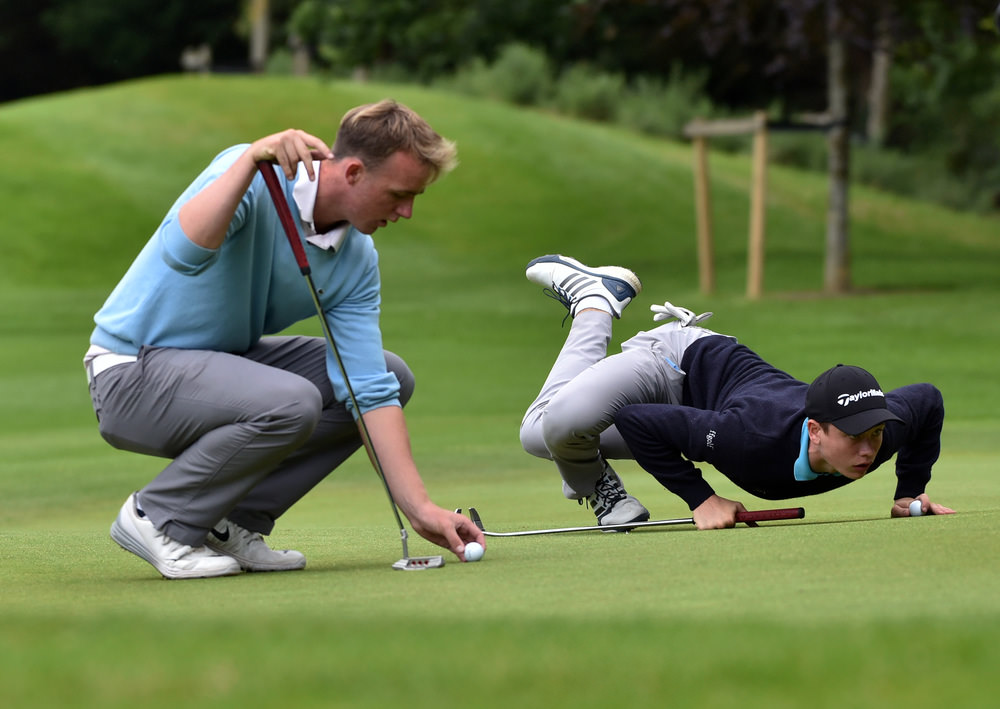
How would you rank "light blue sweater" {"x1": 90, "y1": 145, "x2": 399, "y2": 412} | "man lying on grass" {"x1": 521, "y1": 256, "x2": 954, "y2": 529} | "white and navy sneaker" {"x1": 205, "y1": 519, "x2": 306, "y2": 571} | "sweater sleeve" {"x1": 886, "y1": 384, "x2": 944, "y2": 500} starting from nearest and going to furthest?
1. "light blue sweater" {"x1": 90, "y1": 145, "x2": 399, "y2": 412}
2. "white and navy sneaker" {"x1": 205, "y1": 519, "x2": 306, "y2": 571}
3. "man lying on grass" {"x1": 521, "y1": 256, "x2": 954, "y2": 529}
4. "sweater sleeve" {"x1": 886, "y1": 384, "x2": 944, "y2": 500}

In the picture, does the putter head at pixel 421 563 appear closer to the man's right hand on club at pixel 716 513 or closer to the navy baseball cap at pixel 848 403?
the man's right hand on club at pixel 716 513

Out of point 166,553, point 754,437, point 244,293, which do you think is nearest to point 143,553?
point 166,553

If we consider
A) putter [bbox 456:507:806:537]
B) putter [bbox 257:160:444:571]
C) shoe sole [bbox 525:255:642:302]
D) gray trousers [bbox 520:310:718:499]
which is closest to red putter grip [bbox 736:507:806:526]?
putter [bbox 456:507:806:537]

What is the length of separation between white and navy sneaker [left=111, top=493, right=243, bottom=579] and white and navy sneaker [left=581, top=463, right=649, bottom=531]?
1.58 metres

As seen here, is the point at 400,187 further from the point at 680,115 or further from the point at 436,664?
the point at 680,115

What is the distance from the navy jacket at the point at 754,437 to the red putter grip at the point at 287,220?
1419mm

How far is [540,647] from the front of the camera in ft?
8.87

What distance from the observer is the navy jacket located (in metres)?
4.95

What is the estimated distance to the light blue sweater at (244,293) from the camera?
4.30m

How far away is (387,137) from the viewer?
4.15 metres

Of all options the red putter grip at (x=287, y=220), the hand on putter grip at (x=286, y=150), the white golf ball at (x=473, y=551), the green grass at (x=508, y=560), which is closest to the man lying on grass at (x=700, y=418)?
the green grass at (x=508, y=560)

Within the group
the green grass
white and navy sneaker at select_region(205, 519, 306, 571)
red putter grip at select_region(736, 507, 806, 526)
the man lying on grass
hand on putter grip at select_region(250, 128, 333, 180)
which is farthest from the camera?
red putter grip at select_region(736, 507, 806, 526)

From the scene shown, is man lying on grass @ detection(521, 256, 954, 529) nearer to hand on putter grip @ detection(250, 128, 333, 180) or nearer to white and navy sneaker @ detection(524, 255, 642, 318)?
white and navy sneaker @ detection(524, 255, 642, 318)

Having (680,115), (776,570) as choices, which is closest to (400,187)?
(776,570)
